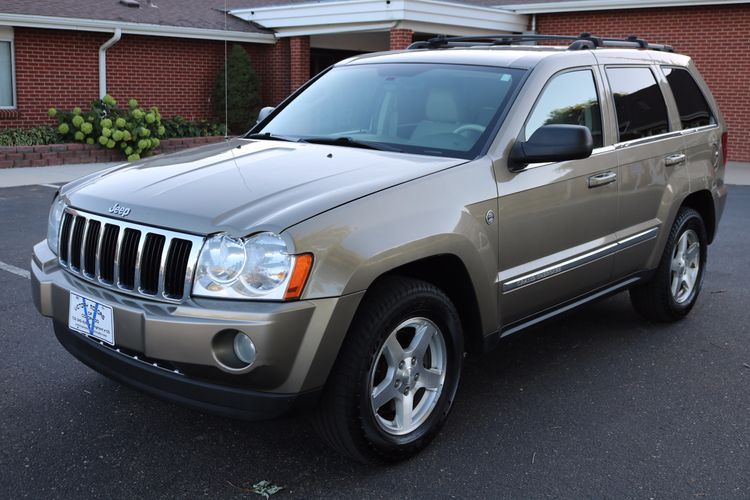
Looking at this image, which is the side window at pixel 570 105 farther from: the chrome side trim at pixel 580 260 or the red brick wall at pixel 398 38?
the red brick wall at pixel 398 38

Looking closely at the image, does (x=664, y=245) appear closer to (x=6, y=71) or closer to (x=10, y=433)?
(x=10, y=433)

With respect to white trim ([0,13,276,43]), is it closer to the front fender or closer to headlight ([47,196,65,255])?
headlight ([47,196,65,255])

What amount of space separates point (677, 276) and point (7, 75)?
13.5 m

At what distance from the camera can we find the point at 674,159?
17.5 ft

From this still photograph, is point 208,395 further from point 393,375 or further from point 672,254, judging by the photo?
point 672,254

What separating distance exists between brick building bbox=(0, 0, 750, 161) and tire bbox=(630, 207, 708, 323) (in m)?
11.4

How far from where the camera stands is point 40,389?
4.38 meters

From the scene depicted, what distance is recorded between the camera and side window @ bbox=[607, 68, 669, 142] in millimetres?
4965

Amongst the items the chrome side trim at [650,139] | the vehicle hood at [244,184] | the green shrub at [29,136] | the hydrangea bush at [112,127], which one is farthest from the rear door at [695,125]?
the green shrub at [29,136]

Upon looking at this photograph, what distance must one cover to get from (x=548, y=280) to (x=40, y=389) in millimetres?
2694

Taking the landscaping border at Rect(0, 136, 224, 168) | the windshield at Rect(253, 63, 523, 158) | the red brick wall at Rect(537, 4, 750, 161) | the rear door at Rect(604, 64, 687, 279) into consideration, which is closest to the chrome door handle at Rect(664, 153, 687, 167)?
the rear door at Rect(604, 64, 687, 279)

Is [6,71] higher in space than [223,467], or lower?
higher

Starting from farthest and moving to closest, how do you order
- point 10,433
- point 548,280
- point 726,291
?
point 726,291 → point 548,280 → point 10,433

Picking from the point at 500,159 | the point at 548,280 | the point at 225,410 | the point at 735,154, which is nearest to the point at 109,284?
the point at 225,410
